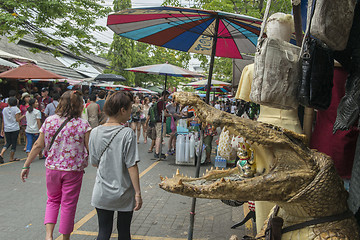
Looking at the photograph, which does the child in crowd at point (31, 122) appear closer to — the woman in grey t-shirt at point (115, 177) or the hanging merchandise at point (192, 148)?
the hanging merchandise at point (192, 148)

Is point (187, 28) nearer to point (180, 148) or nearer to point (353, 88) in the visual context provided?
point (353, 88)

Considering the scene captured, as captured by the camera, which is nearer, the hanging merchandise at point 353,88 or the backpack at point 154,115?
the hanging merchandise at point 353,88

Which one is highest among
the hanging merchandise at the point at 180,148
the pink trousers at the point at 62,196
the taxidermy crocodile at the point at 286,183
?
the taxidermy crocodile at the point at 286,183

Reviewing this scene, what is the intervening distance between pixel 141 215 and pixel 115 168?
208 centimetres

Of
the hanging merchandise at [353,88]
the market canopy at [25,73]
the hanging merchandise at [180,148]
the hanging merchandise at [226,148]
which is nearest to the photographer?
the hanging merchandise at [353,88]

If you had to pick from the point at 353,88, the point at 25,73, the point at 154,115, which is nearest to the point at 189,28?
the point at 353,88

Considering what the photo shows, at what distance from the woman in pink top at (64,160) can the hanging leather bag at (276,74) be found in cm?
257

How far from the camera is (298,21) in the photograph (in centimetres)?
206

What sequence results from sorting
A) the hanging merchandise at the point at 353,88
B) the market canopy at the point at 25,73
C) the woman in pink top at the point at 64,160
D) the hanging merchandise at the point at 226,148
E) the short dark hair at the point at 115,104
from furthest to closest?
the market canopy at the point at 25,73 < the woman in pink top at the point at 64,160 < the hanging merchandise at the point at 226,148 < the short dark hair at the point at 115,104 < the hanging merchandise at the point at 353,88

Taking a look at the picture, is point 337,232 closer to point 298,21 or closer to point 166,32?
point 298,21

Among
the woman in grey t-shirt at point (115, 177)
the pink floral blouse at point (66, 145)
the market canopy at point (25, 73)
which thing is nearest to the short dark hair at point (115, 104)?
the woman in grey t-shirt at point (115, 177)

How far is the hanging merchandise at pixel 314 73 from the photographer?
1454 mm

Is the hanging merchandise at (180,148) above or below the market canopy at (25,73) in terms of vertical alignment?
below

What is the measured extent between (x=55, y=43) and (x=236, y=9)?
7.59m
